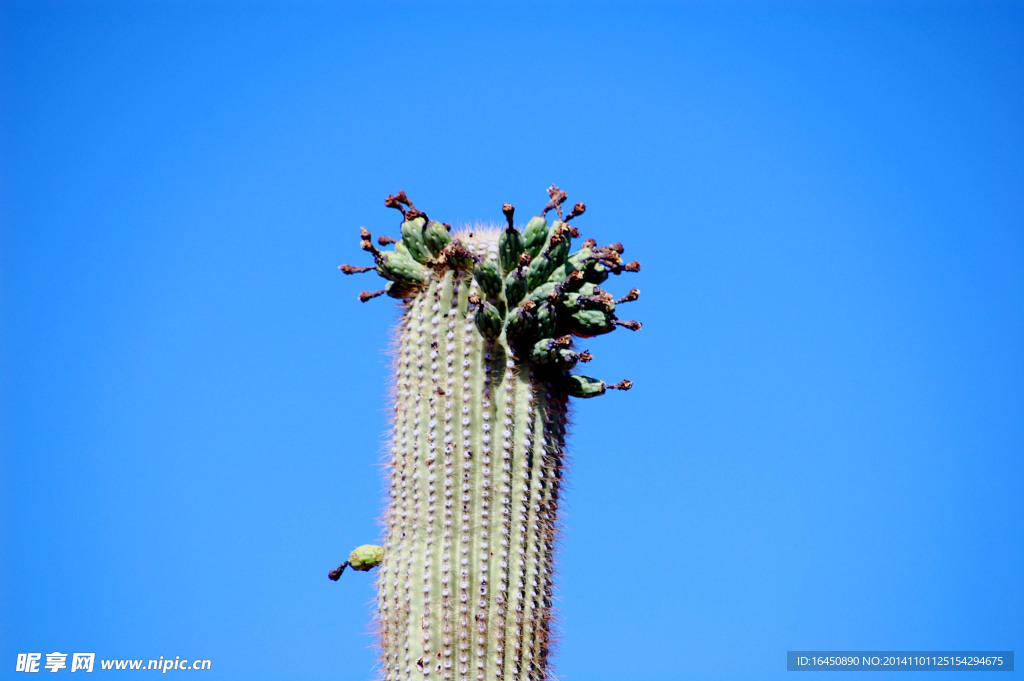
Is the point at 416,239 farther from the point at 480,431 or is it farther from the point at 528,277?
the point at 480,431

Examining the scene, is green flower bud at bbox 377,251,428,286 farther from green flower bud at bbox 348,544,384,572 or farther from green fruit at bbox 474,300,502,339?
green flower bud at bbox 348,544,384,572

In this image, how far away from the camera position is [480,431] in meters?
9.24

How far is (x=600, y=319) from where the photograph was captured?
997cm

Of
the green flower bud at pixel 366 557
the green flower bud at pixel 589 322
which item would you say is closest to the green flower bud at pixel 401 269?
the green flower bud at pixel 589 322

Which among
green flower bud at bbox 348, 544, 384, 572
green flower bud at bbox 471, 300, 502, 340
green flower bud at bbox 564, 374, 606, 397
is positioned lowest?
green flower bud at bbox 348, 544, 384, 572

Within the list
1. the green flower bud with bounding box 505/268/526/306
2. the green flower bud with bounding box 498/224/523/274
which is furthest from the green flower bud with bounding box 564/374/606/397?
the green flower bud with bounding box 498/224/523/274

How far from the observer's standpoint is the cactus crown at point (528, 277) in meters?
9.56

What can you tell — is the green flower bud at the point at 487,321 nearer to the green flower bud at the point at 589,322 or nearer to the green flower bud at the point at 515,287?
the green flower bud at the point at 515,287

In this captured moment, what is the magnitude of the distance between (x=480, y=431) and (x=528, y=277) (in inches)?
54.9

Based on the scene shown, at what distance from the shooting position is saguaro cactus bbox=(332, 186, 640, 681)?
891 cm

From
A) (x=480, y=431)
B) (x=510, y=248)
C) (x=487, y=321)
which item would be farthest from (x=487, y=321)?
(x=480, y=431)

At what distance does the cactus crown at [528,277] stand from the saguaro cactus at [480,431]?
0.04 feet

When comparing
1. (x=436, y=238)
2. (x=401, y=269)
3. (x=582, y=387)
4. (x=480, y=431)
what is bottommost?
(x=480, y=431)

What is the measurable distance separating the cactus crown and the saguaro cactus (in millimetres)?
12
